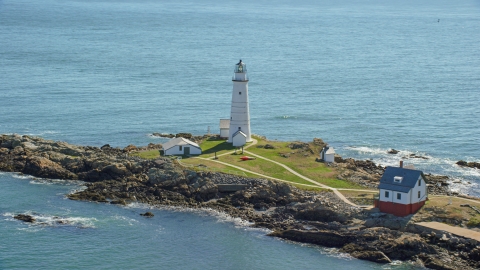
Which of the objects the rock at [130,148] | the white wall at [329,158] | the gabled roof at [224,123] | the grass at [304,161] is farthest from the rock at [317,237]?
the rock at [130,148]

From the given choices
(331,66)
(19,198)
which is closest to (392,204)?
(19,198)

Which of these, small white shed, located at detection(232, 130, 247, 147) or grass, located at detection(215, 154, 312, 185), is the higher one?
small white shed, located at detection(232, 130, 247, 147)

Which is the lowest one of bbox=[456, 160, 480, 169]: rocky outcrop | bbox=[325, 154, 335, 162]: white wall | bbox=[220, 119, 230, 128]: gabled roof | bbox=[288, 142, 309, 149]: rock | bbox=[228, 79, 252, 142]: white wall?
bbox=[456, 160, 480, 169]: rocky outcrop

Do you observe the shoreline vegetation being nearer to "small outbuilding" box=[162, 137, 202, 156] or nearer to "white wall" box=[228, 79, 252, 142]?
"small outbuilding" box=[162, 137, 202, 156]

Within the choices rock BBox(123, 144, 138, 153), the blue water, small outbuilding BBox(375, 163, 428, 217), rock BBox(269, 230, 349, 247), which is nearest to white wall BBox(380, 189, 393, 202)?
small outbuilding BBox(375, 163, 428, 217)

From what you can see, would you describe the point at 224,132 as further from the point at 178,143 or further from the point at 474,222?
the point at 474,222

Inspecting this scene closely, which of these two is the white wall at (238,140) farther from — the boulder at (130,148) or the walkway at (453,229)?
the walkway at (453,229)
